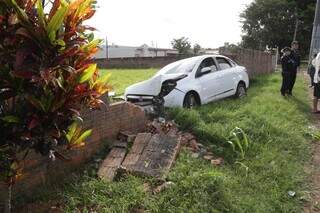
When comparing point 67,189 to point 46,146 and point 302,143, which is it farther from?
point 302,143

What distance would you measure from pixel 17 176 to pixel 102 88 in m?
1.16

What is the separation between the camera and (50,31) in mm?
3568

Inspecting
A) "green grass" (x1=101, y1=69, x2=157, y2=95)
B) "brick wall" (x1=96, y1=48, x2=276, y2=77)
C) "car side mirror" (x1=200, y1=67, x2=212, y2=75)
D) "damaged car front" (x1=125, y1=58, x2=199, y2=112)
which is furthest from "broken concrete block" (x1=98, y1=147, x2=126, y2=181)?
"green grass" (x1=101, y1=69, x2=157, y2=95)

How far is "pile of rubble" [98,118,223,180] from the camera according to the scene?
251 inches

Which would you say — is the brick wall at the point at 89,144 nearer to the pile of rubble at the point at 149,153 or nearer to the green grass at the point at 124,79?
the pile of rubble at the point at 149,153

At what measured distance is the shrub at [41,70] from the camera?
141 inches

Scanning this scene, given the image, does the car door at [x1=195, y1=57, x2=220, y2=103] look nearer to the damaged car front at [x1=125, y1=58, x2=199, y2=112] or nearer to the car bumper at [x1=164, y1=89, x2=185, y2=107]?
the damaged car front at [x1=125, y1=58, x2=199, y2=112]

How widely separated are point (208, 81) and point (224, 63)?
5.31ft

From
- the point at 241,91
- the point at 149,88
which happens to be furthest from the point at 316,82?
the point at 149,88

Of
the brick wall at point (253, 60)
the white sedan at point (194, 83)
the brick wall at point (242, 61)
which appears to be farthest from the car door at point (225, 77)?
the brick wall at point (253, 60)

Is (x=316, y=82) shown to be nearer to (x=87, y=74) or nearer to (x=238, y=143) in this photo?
(x=238, y=143)

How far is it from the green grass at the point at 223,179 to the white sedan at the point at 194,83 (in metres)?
0.82

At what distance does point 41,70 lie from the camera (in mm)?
3557

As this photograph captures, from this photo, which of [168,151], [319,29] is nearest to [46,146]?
[168,151]
